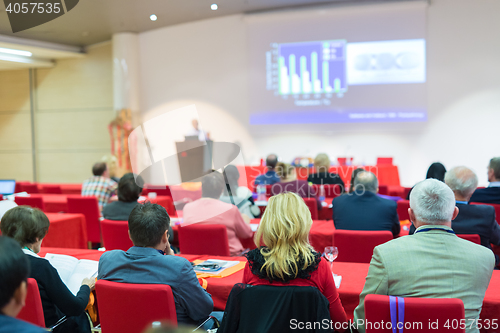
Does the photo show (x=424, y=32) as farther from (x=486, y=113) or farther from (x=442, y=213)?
(x=442, y=213)

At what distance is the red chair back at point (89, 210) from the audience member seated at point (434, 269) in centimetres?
437

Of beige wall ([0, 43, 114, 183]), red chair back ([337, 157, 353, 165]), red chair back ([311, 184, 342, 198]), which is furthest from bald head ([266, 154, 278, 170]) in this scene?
beige wall ([0, 43, 114, 183])

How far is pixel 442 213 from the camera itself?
6.43 feet

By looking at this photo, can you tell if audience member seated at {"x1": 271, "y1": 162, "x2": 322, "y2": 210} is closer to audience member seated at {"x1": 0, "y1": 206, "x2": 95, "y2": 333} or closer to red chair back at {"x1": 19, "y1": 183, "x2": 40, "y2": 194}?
audience member seated at {"x1": 0, "y1": 206, "x2": 95, "y2": 333}

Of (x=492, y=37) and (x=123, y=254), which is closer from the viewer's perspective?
(x=123, y=254)

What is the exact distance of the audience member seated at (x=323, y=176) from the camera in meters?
5.91

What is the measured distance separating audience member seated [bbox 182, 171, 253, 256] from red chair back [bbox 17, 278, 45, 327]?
1766mm

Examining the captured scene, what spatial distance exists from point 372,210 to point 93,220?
12.0ft

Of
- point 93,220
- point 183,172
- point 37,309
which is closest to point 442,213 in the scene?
point 37,309

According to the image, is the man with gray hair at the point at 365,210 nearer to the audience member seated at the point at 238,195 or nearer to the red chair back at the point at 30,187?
the audience member seated at the point at 238,195

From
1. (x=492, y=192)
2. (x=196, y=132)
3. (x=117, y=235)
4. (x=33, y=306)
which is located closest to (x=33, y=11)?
(x=196, y=132)

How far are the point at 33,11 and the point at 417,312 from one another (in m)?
9.38

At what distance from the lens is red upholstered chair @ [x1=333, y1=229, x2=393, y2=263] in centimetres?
293

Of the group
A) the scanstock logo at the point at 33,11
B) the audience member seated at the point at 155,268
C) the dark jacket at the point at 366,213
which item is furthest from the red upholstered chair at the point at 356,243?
the scanstock logo at the point at 33,11
